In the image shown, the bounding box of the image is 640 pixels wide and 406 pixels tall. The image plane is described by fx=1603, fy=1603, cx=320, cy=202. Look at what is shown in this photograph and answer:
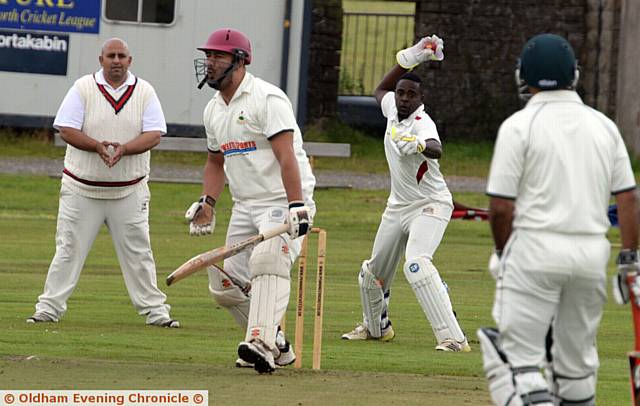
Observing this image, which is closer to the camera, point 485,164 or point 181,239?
point 181,239

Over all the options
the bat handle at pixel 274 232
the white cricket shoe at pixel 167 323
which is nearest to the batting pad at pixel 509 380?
the bat handle at pixel 274 232

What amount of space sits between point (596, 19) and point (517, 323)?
71.2ft

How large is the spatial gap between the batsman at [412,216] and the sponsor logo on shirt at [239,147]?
163cm

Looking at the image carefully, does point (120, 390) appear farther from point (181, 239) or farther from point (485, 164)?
point (485, 164)

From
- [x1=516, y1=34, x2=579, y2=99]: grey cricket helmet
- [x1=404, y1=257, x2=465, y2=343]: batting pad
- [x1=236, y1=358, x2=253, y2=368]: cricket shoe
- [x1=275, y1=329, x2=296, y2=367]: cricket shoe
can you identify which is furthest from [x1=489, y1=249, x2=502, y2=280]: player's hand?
[x1=404, y1=257, x2=465, y2=343]: batting pad

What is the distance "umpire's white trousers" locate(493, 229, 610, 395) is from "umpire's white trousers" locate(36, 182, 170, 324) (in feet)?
17.1

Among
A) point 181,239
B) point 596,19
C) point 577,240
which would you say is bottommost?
point 181,239

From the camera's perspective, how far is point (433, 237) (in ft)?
35.3

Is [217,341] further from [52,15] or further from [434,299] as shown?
[52,15]

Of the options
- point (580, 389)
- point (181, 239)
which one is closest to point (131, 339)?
point (580, 389)

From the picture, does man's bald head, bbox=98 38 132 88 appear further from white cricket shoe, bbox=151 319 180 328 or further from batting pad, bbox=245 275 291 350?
batting pad, bbox=245 275 291 350

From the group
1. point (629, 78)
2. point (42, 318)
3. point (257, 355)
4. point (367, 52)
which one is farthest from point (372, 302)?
point (367, 52)

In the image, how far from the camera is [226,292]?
30.8ft

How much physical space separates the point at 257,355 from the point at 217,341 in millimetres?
1860
